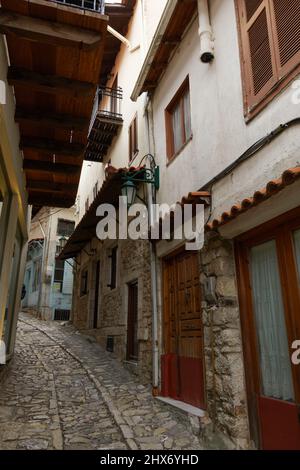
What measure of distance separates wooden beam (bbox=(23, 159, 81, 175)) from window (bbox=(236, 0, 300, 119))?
3.55 m

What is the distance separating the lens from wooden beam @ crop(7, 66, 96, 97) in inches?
169

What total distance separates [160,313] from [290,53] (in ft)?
14.4

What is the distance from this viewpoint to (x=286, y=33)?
12.0 ft


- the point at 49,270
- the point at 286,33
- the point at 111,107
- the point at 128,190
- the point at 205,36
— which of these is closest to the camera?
the point at 286,33

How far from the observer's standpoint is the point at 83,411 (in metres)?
5.04

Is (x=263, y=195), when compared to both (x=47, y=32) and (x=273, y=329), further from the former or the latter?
(x=47, y=32)

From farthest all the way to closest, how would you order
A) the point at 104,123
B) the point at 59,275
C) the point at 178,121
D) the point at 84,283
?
the point at 59,275
the point at 84,283
the point at 104,123
the point at 178,121

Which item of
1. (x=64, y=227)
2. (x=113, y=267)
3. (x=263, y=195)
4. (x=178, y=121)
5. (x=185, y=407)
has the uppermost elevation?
(x=64, y=227)

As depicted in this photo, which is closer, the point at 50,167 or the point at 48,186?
the point at 50,167

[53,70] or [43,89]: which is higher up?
[53,70]

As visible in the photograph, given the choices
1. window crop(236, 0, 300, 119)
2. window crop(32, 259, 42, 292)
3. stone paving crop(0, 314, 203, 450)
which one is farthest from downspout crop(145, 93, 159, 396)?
window crop(32, 259, 42, 292)

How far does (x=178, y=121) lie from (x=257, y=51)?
2.39 metres

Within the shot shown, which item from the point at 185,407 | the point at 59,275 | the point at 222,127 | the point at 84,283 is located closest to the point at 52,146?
the point at 222,127

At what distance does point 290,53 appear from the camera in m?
3.54
